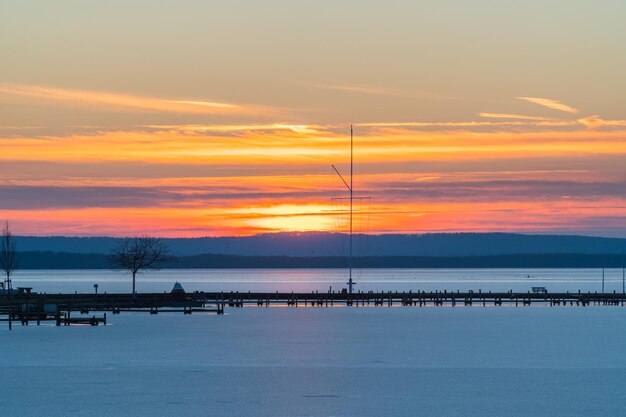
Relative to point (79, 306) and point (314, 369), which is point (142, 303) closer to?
point (79, 306)

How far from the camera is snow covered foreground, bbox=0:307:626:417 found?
45159 mm

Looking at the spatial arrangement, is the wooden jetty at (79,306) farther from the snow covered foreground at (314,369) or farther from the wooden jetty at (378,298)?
the wooden jetty at (378,298)

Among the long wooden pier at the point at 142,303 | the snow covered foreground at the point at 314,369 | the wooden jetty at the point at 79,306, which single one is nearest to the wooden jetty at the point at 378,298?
the long wooden pier at the point at 142,303

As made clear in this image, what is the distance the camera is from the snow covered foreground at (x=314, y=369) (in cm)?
4516

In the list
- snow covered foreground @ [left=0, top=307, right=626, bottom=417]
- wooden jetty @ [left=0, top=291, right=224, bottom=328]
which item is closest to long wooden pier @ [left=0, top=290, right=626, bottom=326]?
wooden jetty @ [left=0, top=291, right=224, bottom=328]

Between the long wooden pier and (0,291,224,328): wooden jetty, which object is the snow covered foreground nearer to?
(0,291,224,328): wooden jetty

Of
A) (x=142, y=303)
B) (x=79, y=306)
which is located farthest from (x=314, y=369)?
(x=142, y=303)

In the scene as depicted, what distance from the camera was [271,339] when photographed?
8094 cm

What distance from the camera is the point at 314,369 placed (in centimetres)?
5947

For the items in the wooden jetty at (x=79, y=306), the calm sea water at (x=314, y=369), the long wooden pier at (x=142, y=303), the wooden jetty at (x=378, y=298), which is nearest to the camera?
the calm sea water at (x=314, y=369)

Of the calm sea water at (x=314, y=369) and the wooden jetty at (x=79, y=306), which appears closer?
the calm sea water at (x=314, y=369)

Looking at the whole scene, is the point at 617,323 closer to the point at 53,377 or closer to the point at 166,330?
the point at 166,330

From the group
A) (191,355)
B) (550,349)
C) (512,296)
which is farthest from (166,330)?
(512,296)

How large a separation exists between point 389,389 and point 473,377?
6.92 meters
